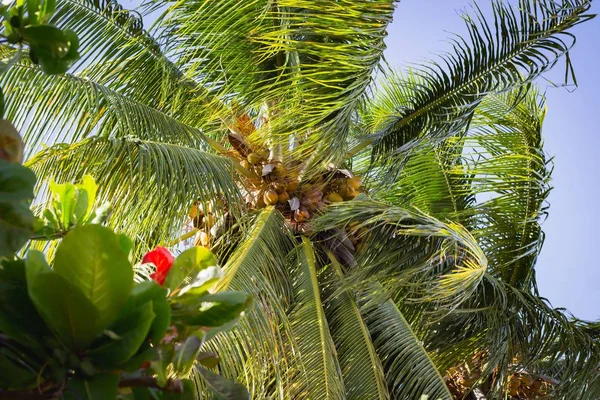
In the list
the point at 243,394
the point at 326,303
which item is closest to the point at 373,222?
the point at 326,303

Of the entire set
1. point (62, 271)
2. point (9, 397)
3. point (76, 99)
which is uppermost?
point (62, 271)

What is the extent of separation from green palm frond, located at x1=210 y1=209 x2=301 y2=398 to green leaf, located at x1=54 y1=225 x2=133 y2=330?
331 cm

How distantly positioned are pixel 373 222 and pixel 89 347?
174 inches

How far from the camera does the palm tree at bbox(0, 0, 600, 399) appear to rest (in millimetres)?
4789

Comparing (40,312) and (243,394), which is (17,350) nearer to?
(40,312)

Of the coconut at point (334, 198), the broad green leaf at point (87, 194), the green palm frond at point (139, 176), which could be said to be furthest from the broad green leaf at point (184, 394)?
the coconut at point (334, 198)

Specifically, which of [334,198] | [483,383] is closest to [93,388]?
[334,198]

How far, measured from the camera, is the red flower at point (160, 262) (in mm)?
1226

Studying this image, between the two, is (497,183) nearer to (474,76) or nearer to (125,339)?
(474,76)

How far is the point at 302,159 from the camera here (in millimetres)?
5699

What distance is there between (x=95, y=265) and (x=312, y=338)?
4.14 metres

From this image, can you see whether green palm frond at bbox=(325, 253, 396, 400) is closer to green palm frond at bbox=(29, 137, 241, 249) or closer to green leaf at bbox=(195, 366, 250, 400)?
green palm frond at bbox=(29, 137, 241, 249)

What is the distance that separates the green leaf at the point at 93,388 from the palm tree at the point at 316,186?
10.9 feet

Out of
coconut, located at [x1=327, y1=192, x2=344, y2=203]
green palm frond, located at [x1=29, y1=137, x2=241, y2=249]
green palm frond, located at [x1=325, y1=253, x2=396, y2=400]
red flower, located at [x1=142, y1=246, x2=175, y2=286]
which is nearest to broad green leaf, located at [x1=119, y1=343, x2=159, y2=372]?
red flower, located at [x1=142, y1=246, x2=175, y2=286]
